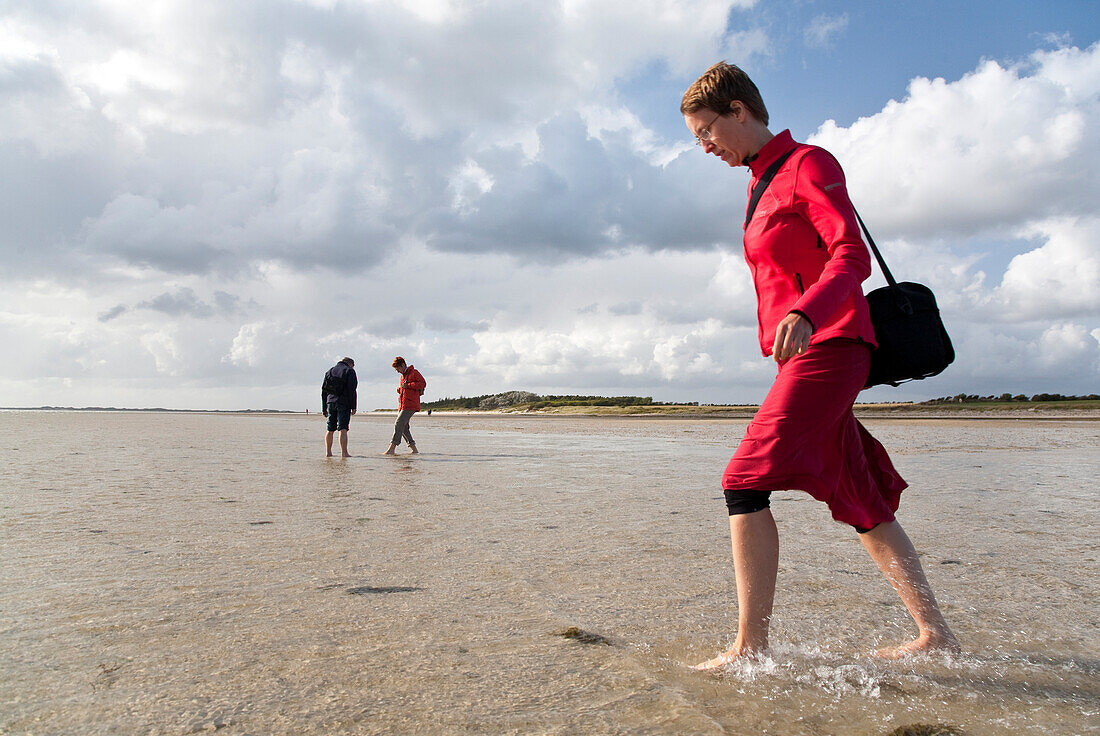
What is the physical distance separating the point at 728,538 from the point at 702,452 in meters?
7.71

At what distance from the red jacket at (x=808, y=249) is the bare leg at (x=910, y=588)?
0.70 meters

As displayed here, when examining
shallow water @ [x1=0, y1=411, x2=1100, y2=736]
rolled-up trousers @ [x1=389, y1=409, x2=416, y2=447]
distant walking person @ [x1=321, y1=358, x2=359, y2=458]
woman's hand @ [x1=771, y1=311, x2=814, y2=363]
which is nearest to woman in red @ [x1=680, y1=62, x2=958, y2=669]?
woman's hand @ [x1=771, y1=311, x2=814, y2=363]

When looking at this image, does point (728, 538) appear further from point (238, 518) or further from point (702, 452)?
point (702, 452)

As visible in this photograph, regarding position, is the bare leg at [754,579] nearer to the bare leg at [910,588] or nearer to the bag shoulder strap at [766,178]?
the bare leg at [910,588]

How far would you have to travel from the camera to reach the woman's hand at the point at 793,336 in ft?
6.24

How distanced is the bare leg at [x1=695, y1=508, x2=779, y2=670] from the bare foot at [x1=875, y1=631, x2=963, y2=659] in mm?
445

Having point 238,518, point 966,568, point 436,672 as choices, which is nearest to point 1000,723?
point 436,672

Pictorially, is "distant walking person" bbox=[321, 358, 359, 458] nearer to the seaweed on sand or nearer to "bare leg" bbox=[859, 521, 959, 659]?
the seaweed on sand

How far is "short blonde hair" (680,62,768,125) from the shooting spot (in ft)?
7.36

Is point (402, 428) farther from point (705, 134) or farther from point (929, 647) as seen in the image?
point (929, 647)

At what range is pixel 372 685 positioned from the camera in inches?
72.1

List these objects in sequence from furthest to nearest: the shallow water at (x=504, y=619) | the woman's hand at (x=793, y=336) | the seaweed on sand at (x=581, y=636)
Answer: the seaweed on sand at (x=581, y=636) < the woman's hand at (x=793, y=336) < the shallow water at (x=504, y=619)

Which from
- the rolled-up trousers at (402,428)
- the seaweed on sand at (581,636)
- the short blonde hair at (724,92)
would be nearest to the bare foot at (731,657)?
the seaweed on sand at (581,636)

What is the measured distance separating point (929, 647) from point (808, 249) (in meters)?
1.33
